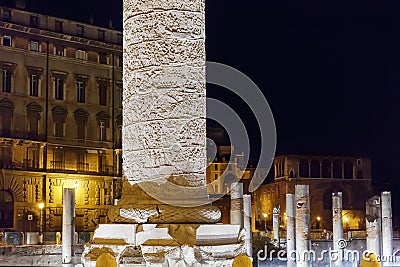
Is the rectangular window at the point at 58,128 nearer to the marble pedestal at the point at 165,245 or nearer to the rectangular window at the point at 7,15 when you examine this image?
the rectangular window at the point at 7,15

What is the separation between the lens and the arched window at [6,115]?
2705 centimetres

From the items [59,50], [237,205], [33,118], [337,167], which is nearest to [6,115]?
[33,118]

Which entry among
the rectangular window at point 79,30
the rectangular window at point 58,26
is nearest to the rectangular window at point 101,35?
the rectangular window at point 79,30

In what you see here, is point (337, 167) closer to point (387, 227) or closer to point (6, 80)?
point (6, 80)

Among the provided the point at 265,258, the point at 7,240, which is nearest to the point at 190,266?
the point at 265,258

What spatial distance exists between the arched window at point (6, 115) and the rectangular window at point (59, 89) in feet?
7.09

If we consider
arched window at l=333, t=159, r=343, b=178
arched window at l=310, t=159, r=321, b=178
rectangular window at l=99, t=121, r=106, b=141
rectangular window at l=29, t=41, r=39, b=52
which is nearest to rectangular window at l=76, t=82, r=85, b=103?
rectangular window at l=99, t=121, r=106, b=141

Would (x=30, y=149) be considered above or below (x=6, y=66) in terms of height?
below

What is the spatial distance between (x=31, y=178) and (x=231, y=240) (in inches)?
862

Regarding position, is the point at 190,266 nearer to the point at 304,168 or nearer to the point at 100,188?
the point at 100,188

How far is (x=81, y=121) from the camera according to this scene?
29.8 meters

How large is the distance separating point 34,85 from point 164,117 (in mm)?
22788

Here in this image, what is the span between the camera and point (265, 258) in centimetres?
1738

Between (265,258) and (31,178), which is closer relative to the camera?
(265,258)
